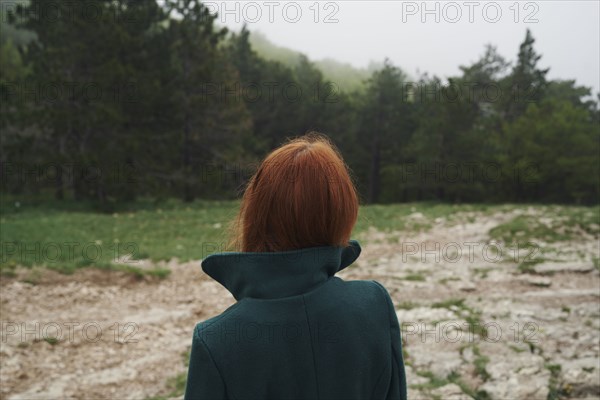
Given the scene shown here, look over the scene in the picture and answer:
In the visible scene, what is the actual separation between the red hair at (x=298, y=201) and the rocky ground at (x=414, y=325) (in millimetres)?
3961

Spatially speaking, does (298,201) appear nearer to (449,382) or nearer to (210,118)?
(449,382)

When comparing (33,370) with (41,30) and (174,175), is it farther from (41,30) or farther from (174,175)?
(41,30)

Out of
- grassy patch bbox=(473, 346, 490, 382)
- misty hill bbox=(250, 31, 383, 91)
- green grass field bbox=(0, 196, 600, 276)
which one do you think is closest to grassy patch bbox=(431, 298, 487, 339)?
grassy patch bbox=(473, 346, 490, 382)

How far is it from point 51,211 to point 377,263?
45.8 feet

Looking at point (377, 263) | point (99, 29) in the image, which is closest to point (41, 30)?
point (99, 29)

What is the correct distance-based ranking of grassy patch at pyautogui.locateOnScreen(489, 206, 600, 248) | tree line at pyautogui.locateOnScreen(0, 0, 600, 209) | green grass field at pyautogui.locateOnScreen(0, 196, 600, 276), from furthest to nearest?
tree line at pyautogui.locateOnScreen(0, 0, 600, 209), grassy patch at pyautogui.locateOnScreen(489, 206, 600, 248), green grass field at pyautogui.locateOnScreen(0, 196, 600, 276)

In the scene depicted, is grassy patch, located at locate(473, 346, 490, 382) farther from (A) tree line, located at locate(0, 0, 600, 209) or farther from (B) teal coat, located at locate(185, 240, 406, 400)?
(A) tree line, located at locate(0, 0, 600, 209)

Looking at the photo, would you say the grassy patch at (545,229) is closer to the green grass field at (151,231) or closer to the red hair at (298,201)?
the green grass field at (151,231)

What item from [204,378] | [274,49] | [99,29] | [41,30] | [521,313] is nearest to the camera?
[204,378]

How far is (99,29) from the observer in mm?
19719

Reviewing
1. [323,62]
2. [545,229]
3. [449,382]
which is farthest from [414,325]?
[323,62]

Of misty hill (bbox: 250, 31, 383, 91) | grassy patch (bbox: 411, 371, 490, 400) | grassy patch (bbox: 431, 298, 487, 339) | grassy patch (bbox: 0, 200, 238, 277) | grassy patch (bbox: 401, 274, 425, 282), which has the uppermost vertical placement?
misty hill (bbox: 250, 31, 383, 91)

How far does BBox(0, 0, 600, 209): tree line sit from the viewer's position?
64.8 feet

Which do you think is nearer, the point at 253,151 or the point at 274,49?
the point at 253,151
